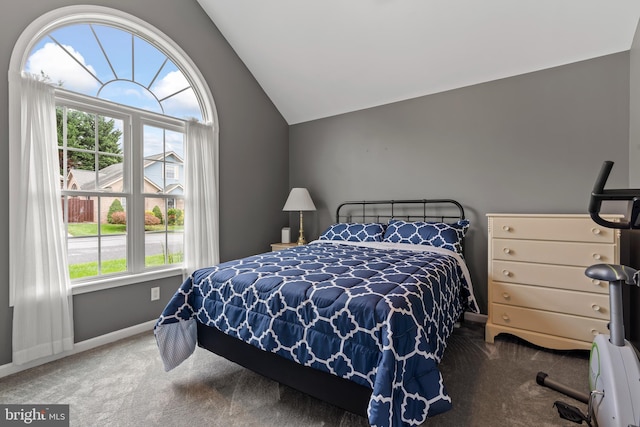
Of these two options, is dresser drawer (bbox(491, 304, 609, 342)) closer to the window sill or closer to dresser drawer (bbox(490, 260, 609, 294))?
dresser drawer (bbox(490, 260, 609, 294))

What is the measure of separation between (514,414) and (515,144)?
2.24 m

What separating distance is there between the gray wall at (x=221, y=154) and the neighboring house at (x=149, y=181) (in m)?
0.44

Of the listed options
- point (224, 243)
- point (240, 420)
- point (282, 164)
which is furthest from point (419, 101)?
point (240, 420)

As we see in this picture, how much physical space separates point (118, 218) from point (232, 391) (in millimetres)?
1853

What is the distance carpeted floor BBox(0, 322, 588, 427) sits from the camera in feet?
5.24

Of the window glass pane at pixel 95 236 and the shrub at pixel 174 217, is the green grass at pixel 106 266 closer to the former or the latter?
the window glass pane at pixel 95 236

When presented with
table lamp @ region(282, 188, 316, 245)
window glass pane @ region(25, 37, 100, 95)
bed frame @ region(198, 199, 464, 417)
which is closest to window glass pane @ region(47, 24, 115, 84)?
window glass pane @ region(25, 37, 100, 95)

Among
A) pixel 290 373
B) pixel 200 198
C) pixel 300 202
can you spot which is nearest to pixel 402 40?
pixel 300 202

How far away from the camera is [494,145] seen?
2955mm

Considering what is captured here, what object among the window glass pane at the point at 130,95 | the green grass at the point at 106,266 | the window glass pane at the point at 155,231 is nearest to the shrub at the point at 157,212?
the window glass pane at the point at 155,231

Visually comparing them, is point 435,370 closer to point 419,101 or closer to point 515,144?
point 515,144

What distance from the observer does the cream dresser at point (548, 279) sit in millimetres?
2182

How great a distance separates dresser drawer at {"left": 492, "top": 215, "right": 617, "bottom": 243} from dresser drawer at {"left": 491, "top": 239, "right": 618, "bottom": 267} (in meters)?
0.04

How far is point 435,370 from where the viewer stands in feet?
4.41
